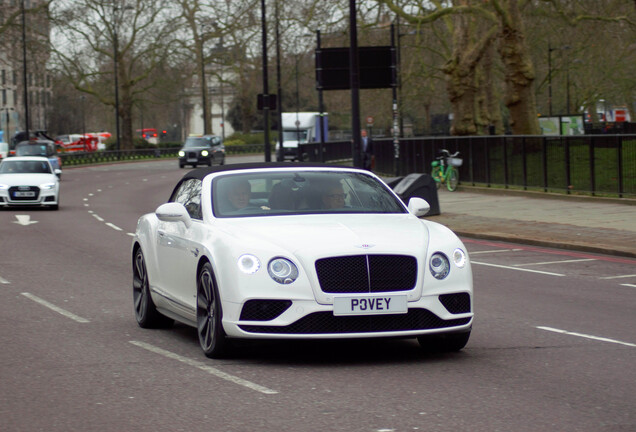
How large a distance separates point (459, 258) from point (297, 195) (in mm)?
1529

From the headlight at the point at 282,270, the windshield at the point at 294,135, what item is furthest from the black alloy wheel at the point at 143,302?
the windshield at the point at 294,135

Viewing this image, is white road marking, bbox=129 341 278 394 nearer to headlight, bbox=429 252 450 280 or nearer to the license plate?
the license plate

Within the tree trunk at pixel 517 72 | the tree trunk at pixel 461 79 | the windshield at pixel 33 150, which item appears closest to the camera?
the tree trunk at pixel 517 72

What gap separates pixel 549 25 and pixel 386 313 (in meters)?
47.1

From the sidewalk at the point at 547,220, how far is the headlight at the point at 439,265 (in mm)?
9428

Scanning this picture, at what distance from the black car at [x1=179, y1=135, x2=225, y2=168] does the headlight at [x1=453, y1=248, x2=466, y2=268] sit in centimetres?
5976

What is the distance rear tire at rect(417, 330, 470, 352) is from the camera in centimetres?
870

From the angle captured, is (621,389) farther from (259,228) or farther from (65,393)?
(65,393)

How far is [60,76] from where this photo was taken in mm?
88000

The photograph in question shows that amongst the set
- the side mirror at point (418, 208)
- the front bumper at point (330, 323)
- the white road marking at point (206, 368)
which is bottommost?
the white road marking at point (206, 368)

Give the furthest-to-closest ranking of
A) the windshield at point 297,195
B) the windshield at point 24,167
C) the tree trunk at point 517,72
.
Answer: the tree trunk at point 517,72 < the windshield at point 24,167 < the windshield at point 297,195

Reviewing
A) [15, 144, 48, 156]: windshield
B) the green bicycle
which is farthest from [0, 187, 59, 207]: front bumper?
[15, 144, 48, 156]: windshield

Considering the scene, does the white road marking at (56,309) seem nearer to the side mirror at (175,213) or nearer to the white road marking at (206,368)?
the white road marking at (206,368)

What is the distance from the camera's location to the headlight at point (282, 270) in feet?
26.5
